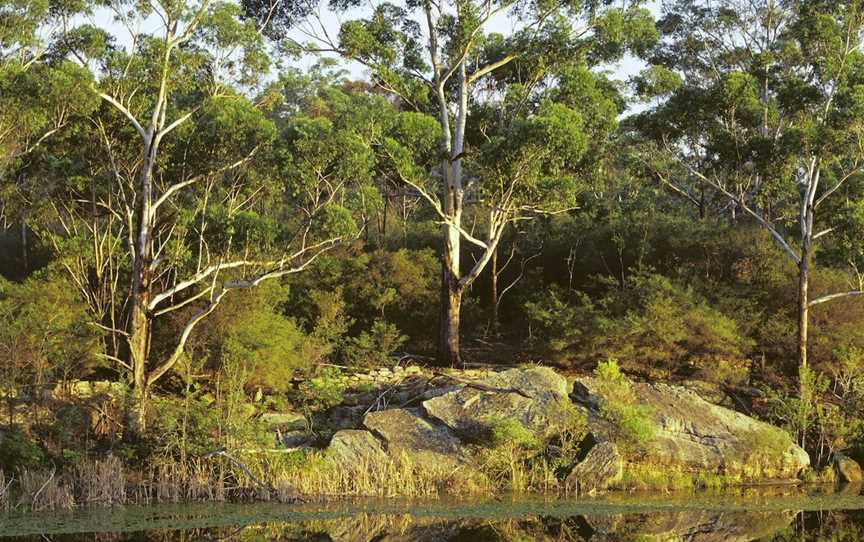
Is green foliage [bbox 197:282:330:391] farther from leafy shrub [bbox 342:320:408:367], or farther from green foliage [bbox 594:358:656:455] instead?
green foliage [bbox 594:358:656:455]

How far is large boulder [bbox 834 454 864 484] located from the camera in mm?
18266

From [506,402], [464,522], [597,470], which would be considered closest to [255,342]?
[506,402]

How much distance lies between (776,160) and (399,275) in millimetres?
7842

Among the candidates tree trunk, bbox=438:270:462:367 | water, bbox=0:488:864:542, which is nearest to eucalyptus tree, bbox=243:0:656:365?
tree trunk, bbox=438:270:462:367

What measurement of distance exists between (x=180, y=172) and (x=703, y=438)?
9.96 meters

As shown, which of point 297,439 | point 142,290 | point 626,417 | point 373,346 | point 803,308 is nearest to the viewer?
point 626,417

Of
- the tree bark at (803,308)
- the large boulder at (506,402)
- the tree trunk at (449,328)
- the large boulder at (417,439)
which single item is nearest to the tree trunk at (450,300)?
the tree trunk at (449,328)

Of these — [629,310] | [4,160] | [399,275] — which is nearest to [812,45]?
[629,310]

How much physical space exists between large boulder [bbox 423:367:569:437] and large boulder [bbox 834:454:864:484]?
15.3 ft

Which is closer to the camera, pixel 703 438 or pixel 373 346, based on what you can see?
pixel 703 438

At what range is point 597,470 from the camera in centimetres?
1642

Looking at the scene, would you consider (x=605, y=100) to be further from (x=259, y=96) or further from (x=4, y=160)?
(x=4, y=160)

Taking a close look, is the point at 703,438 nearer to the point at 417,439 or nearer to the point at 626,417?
the point at 626,417

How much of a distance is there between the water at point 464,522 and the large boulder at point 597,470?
71 cm
